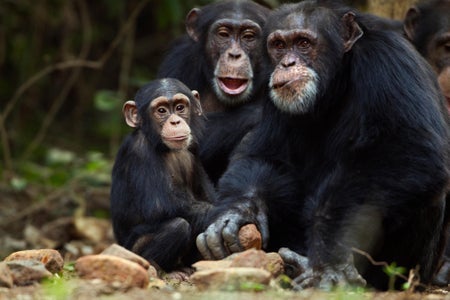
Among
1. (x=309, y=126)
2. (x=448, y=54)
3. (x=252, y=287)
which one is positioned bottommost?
(x=252, y=287)

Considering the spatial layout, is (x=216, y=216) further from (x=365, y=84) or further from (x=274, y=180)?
(x=365, y=84)

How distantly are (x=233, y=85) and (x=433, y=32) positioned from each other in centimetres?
232

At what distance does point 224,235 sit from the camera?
7.96 meters

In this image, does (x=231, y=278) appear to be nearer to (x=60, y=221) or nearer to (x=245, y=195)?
(x=245, y=195)

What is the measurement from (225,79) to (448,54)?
2428 millimetres

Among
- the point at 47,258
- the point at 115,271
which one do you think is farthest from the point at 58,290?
the point at 47,258

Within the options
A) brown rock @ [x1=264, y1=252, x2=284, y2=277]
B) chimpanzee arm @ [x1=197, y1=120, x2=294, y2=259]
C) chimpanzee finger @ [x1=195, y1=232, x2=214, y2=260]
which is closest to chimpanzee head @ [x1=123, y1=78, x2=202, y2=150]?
chimpanzee arm @ [x1=197, y1=120, x2=294, y2=259]

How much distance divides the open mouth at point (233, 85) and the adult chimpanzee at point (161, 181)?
99 cm

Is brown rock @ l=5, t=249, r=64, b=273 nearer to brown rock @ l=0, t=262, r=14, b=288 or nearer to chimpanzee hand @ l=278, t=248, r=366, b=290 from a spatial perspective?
brown rock @ l=0, t=262, r=14, b=288

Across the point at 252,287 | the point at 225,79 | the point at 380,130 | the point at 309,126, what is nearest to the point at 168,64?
the point at 225,79

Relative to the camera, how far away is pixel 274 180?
28.0ft

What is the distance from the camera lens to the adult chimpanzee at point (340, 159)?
7590 millimetres

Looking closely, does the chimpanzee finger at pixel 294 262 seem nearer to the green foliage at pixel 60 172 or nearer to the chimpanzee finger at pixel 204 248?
Result: the chimpanzee finger at pixel 204 248

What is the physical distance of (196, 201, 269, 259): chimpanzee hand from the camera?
7977 millimetres
